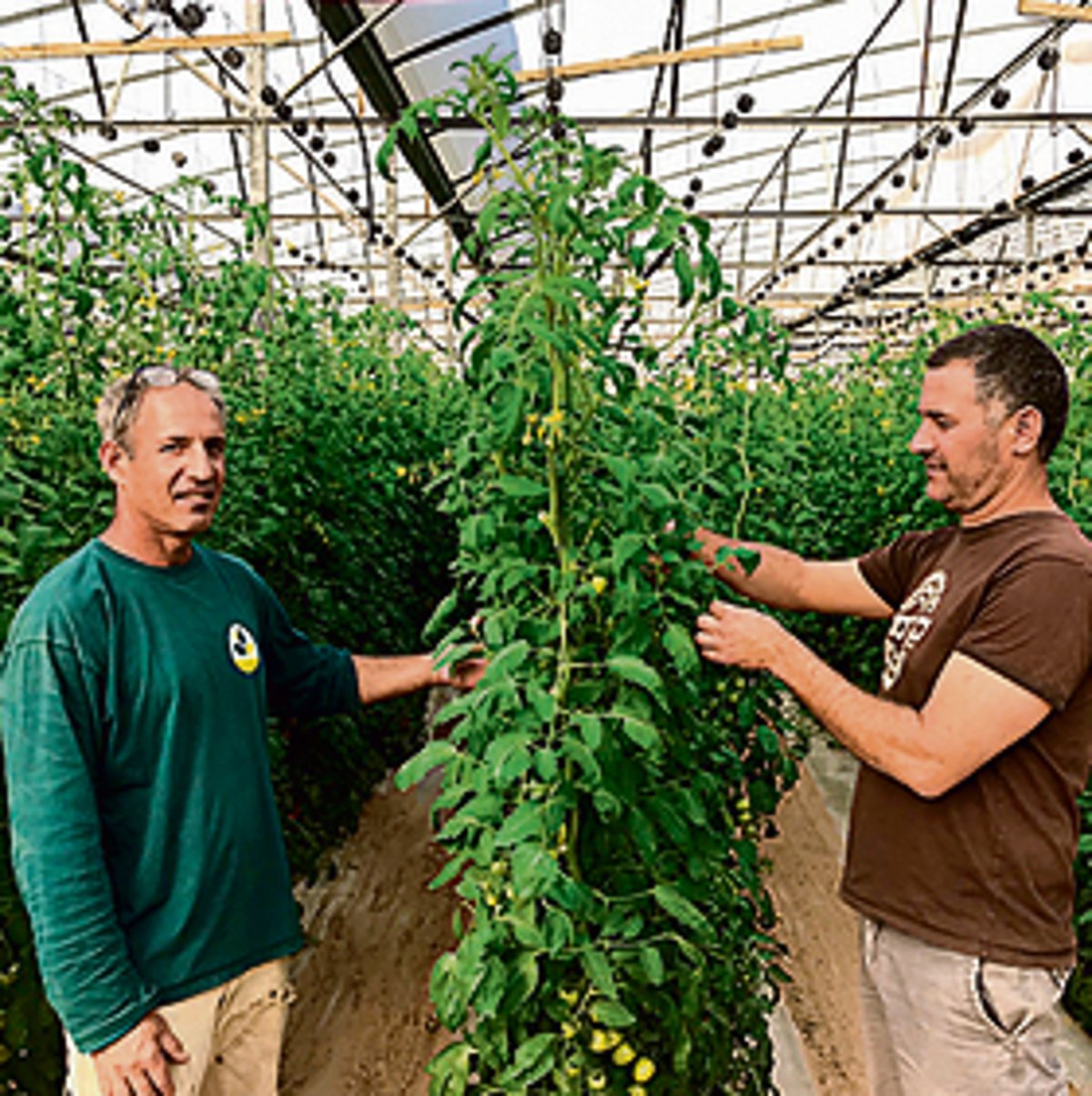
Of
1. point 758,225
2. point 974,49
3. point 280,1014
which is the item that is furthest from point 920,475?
point 758,225

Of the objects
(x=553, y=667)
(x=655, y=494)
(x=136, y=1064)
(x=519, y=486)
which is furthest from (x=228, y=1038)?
(x=655, y=494)

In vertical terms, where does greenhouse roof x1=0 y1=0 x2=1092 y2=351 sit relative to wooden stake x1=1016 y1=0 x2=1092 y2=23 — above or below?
above

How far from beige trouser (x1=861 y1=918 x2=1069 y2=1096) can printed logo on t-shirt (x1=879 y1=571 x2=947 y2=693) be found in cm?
47

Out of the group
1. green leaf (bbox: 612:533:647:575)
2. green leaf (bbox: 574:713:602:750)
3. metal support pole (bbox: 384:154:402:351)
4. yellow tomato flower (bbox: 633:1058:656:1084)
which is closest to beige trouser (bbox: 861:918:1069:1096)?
yellow tomato flower (bbox: 633:1058:656:1084)

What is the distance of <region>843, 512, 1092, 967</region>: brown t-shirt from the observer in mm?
1542

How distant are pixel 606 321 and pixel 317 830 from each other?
2.70 m

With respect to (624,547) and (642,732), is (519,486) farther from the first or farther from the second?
(642,732)

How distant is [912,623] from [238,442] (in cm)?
210

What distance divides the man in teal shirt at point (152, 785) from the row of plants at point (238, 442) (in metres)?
0.50

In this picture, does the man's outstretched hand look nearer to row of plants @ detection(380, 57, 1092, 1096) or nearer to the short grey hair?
row of plants @ detection(380, 57, 1092, 1096)

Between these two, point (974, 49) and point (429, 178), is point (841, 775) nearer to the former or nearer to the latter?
point (429, 178)

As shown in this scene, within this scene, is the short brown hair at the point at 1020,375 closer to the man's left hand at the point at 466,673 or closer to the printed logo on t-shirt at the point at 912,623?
the printed logo on t-shirt at the point at 912,623

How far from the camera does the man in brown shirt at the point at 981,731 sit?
5.09ft

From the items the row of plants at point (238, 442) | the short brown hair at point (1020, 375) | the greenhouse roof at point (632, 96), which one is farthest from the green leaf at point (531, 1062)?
the greenhouse roof at point (632, 96)
